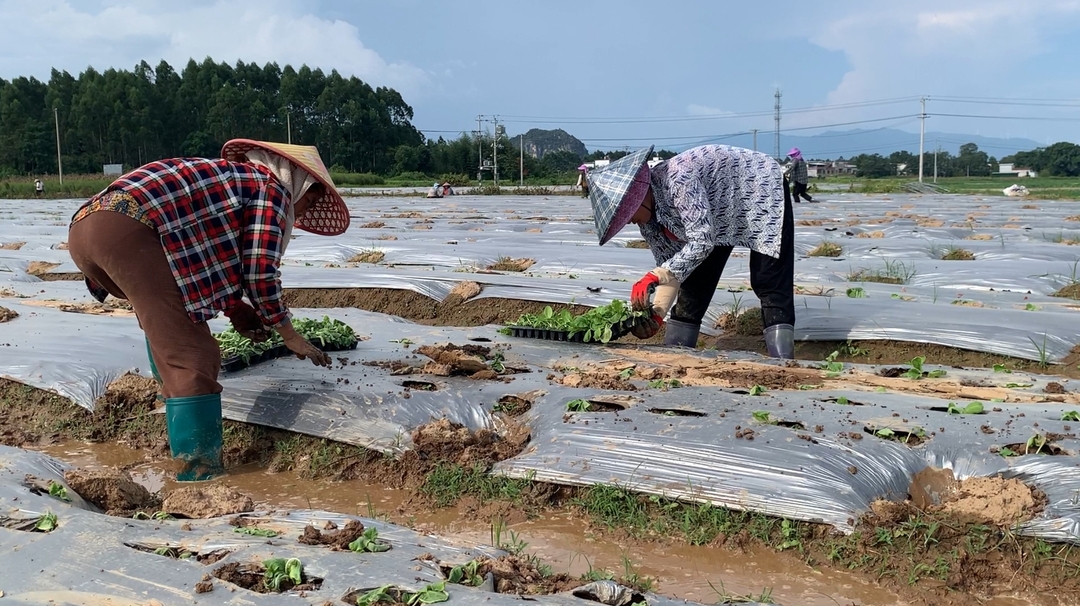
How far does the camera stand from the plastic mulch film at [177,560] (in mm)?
1577

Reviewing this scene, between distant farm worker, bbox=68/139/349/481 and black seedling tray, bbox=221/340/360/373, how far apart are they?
0.71 meters

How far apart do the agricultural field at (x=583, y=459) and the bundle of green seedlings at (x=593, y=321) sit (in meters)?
0.02

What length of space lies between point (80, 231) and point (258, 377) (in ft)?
3.58

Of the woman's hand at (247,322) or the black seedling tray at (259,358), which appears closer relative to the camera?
the woman's hand at (247,322)

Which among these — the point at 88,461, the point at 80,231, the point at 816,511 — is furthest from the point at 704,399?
the point at 88,461

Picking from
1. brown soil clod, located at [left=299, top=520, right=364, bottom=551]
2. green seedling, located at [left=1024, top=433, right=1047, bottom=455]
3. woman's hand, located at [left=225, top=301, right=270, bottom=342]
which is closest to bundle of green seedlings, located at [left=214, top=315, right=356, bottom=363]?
woman's hand, located at [left=225, top=301, right=270, bottom=342]

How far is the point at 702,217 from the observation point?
11.7 ft

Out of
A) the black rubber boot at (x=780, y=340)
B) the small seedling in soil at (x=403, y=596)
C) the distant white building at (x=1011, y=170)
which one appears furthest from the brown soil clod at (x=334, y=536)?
the distant white building at (x=1011, y=170)

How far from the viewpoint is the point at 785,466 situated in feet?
7.73

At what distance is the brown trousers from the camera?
2.54 meters

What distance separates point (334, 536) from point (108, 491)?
926 millimetres

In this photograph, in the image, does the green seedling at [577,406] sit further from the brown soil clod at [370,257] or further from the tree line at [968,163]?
the tree line at [968,163]

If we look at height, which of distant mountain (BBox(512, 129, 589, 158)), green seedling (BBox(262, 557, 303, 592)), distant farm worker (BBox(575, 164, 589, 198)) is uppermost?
distant mountain (BBox(512, 129, 589, 158))

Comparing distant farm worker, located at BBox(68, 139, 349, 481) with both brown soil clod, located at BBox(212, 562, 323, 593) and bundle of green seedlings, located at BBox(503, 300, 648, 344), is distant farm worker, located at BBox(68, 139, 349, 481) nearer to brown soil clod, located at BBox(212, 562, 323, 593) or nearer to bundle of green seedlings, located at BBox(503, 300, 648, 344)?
brown soil clod, located at BBox(212, 562, 323, 593)
